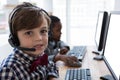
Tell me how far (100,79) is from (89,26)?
1.99 metres

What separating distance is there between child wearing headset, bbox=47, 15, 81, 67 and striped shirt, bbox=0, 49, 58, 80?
467mm

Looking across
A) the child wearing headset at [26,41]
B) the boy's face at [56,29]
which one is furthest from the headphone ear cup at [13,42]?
the boy's face at [56,29]

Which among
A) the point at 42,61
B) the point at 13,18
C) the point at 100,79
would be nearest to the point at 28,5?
the point at 13,18

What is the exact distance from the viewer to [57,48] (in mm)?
1927

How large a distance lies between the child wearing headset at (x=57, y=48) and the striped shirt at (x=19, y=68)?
0.47 meters

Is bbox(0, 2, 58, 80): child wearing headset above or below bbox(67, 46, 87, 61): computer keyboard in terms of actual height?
above

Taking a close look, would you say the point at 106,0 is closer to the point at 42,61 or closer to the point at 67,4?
the point at 67,4

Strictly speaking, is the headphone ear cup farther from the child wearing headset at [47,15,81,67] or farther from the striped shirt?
the child wearing headset at [47,15,81,67]

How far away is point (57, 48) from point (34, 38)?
1109 mm

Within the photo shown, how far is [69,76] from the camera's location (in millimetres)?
1067

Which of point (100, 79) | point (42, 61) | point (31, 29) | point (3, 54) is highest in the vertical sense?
point (31, 29)

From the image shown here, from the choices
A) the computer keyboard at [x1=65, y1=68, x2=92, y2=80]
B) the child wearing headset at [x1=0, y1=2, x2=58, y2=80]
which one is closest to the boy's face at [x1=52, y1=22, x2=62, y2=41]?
the computer keyboard at [x1=65, y1=68, x2=92, y2=80]

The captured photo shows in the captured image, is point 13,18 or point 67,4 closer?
point 13,18

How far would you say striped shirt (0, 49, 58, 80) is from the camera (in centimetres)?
72
